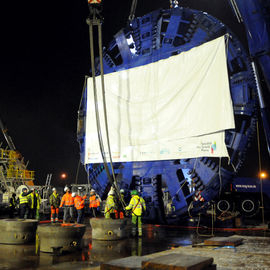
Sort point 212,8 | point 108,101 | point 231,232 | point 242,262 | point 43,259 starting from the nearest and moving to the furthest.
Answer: point 242,262 < point 43,259 < point 231,232 < point 108,101 < point 212,8

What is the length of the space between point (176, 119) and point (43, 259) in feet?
19.2

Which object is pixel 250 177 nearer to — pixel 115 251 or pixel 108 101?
pixel 108 101

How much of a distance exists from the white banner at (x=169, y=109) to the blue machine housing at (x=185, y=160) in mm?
320

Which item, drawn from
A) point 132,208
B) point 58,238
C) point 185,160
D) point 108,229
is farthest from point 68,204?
point 58,238

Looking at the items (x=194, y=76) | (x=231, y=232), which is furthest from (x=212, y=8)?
(x=231, y=232)

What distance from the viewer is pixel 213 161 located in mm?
9797

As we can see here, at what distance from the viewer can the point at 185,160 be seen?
10195mm

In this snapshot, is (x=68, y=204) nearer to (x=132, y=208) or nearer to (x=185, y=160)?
(x=132, y=208)

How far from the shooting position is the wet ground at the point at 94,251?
5.59 metres

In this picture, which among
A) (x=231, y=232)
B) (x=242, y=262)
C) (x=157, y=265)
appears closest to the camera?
(x=157, y=265)

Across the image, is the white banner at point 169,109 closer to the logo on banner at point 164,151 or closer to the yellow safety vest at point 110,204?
the logo on banner at point 164,151

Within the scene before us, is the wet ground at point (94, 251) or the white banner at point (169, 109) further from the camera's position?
the white banner at point (169, 109)

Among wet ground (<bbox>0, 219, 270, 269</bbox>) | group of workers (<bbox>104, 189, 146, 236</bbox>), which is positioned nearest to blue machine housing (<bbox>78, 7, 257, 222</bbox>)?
group of workers (<bbox>104, 189, 146, 236</bbox>)

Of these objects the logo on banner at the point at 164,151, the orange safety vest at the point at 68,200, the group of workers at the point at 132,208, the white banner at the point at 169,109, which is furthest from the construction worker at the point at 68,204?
the logo on banner at the point at 164,151
